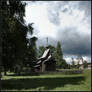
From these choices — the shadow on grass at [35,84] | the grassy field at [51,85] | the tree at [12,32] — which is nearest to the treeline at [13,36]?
the tree at [12,32]

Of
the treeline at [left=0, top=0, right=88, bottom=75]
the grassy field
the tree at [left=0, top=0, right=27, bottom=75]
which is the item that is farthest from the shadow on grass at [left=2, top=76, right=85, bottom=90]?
the tree at [left=0, top=0, right=27, bottom=75]

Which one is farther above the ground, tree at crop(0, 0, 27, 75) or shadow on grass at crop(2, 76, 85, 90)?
tree at crop(0, 0, 27, 75)

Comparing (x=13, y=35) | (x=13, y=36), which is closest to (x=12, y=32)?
(x=13, y=35)

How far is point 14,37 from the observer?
49.5 feet

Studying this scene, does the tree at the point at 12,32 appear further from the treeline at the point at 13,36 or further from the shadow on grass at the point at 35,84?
the shadow on grass at the point at 35,84

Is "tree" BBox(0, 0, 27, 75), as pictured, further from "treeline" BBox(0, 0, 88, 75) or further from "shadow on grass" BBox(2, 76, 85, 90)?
"shadow on grass" BBox(2, 76, 85, 90)

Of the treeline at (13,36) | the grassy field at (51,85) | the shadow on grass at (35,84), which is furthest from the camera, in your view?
the treeline at (13,36)

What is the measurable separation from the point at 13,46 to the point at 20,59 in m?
1.53

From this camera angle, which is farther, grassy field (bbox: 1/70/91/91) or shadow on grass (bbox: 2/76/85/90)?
shadow on grass (bbox: 2/76/85/90)

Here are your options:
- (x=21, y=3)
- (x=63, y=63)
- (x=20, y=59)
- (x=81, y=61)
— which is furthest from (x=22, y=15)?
(x=81, y=61)

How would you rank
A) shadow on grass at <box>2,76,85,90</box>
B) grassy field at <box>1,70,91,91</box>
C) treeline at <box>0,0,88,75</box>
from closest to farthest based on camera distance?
grassy field at <box>1,70,91,91</box>, shadow on grass at <box>2,76,85,90</box>, treeline at <box>0,0,88,75</box>

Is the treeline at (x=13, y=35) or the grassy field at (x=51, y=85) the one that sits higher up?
the treeline at (x=13, y=35)

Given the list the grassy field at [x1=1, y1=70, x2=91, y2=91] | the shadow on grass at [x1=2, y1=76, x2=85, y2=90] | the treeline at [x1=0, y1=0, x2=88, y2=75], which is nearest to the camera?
the grassy field at [x1=1, y1=70, x2=91, y2=91]

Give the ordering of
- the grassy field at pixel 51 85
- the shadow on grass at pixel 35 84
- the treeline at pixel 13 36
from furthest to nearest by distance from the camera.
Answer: the treeline at pixel 13 36 → the shadow on grass at pixel 35 84 → the grassy field at pixel 51 85
